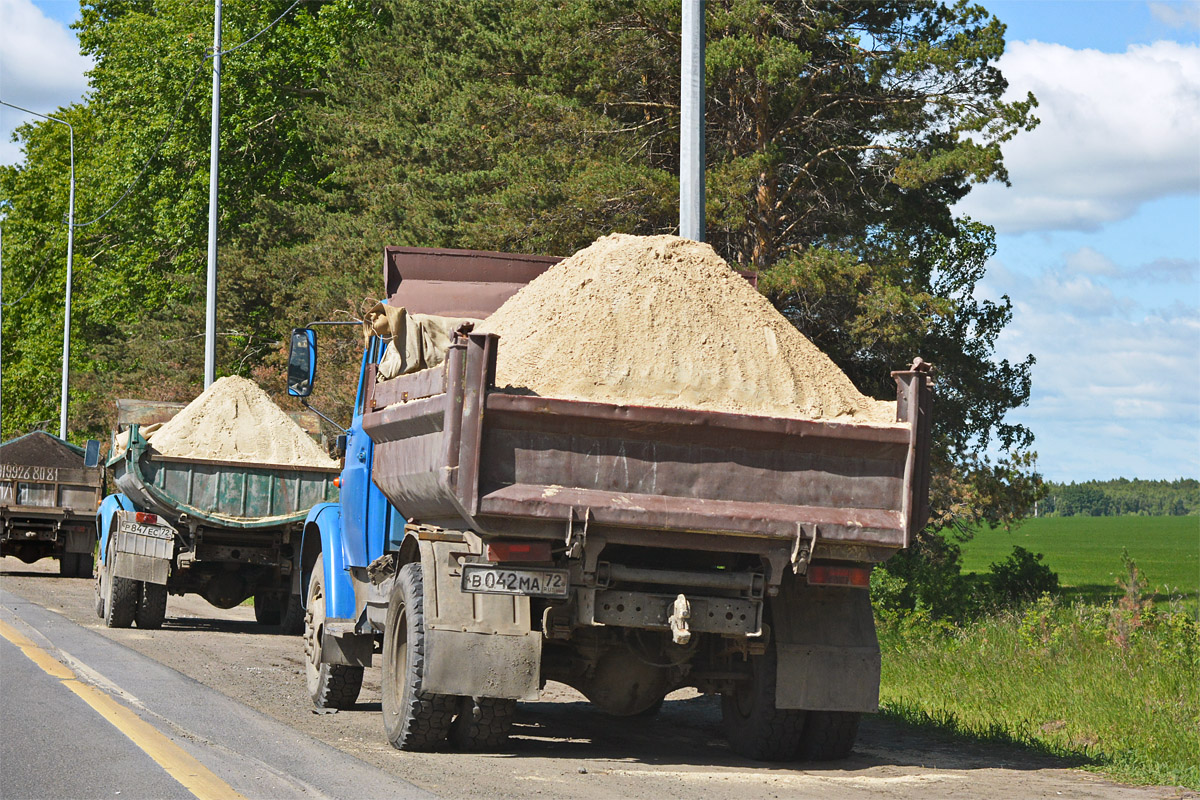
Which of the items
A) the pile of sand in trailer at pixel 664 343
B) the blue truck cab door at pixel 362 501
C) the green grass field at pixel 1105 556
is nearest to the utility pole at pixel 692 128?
the blue truck cab door at pixel 362 501

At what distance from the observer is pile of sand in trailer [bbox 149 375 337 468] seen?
54.8 ft

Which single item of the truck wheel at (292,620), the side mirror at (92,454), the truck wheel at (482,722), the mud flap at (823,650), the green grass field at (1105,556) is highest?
the side mirror at (92,454)

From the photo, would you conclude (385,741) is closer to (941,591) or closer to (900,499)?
(900,499)

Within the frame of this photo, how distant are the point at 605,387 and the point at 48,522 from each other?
2265cm

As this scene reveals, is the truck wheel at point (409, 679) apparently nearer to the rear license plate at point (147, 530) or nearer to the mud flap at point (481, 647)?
the mud flap at point (481, 647)

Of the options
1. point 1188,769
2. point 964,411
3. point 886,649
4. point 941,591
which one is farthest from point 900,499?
point 964,411

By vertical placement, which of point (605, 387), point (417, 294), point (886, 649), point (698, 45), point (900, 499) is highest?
point (698, 45)

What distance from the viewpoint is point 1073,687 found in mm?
11422

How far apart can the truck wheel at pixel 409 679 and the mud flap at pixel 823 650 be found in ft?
6.06

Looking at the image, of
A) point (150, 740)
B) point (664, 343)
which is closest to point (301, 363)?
point (150, 740)

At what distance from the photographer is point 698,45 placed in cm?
1265

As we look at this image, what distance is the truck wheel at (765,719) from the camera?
27.3 feet

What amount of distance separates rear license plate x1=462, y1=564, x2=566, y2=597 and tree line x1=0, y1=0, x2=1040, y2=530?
14.1m

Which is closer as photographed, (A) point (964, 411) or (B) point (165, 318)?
(A) point (964, 411)
